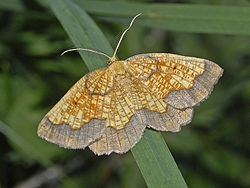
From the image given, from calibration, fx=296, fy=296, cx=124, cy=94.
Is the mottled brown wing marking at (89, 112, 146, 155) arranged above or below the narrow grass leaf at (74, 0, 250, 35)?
below

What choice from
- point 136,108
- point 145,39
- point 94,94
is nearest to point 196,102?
point 136,108

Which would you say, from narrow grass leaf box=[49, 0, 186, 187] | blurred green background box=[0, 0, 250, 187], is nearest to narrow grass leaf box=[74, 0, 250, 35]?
narrow grass leaf box=[49, 0, 186, 187]

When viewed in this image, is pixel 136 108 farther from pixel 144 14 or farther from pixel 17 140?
pixel 17 140

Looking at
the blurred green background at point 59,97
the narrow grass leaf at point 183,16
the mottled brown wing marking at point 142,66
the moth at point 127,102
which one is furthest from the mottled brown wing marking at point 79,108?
the blurred green background at point 59,97

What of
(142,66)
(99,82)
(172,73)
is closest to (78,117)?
(99,82)

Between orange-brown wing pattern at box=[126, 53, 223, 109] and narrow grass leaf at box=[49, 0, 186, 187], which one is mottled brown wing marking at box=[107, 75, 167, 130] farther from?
narrow grass leaf at box=[49, 0, 186, 187]

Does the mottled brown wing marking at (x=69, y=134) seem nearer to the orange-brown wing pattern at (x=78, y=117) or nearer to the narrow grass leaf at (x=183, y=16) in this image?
the orange-brown wing pattern at (x=78, y=117)
